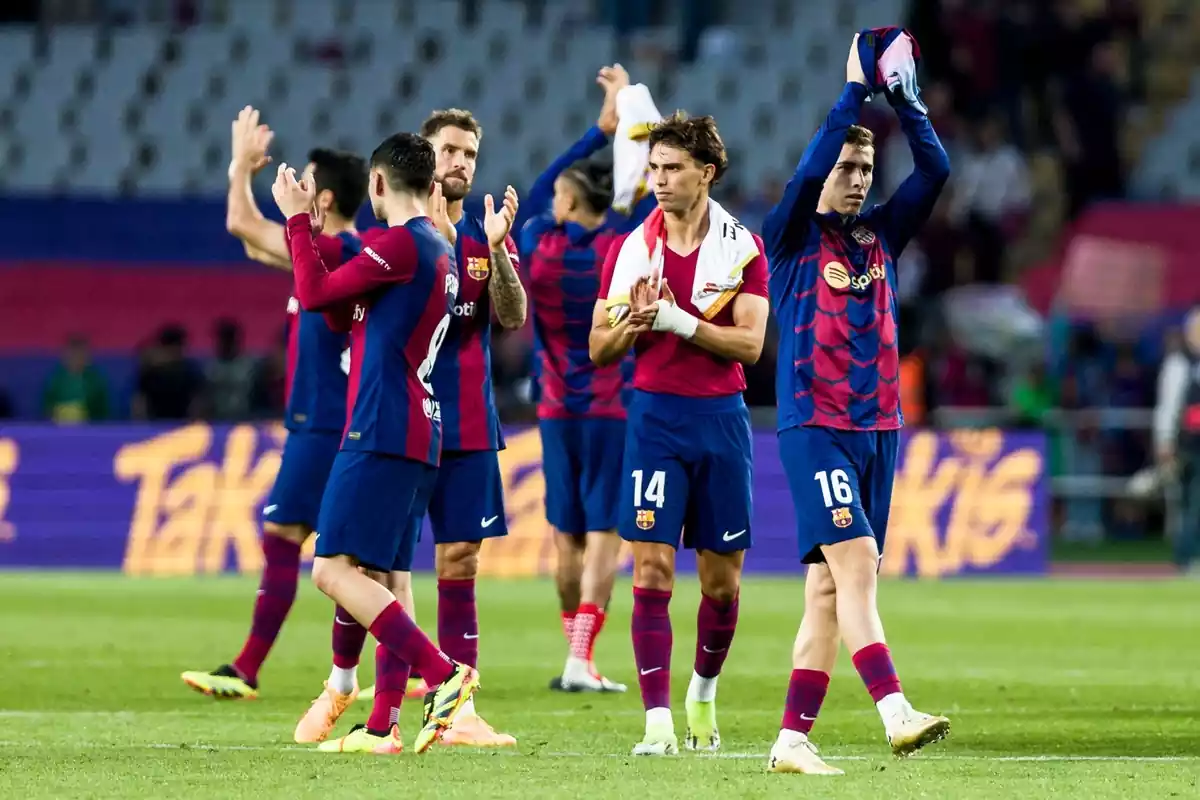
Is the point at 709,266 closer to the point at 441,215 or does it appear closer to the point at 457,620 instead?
the point at 441,215

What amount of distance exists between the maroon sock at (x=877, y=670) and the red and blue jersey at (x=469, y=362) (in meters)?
2.14

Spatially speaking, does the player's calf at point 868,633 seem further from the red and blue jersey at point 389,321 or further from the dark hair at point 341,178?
the dark hair at point 341,178

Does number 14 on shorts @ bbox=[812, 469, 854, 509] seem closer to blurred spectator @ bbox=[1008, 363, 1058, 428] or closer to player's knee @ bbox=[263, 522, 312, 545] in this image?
player's knee @ bbox=[263, 522, 312, 545]

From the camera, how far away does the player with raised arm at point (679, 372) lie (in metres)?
8.10

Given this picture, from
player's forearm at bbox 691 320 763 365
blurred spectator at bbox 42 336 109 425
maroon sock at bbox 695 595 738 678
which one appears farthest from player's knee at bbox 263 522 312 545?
blurred spectator at bbox 42 336 109 425

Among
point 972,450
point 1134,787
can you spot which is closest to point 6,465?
point 972,450

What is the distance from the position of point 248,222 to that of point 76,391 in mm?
11476

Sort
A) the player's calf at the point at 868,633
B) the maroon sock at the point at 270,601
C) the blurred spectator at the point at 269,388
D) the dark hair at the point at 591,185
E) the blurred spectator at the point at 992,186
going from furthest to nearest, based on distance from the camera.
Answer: the blurred spectator at the point at 992,186
the blurred spectator at the point at 269,388
the dark hair at the point at 591,185
the maroon sock at the point at 270,601
the player's calf at the point at 868,633

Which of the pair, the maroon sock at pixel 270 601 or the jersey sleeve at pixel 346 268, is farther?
the maroon sock at pixel 270 601

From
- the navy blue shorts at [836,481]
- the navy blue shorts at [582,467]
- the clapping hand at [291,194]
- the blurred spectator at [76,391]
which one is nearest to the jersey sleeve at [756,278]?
the navy blue shorts at [836,481]

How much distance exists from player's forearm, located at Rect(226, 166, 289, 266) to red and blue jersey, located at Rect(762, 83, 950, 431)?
2815mm

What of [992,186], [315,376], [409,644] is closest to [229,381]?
[992,186]

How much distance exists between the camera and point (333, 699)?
8742mm

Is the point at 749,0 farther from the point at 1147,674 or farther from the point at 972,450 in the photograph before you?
the point at 1147,674
